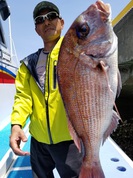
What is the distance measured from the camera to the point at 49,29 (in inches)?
65.4

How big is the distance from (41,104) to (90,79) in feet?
1.91

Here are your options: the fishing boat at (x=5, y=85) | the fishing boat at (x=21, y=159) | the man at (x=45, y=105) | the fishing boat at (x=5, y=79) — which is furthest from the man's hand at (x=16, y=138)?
the fishing boat at (x=5, y=79)

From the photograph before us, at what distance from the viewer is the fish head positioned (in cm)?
115

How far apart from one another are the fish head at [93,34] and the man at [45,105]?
1.65ft

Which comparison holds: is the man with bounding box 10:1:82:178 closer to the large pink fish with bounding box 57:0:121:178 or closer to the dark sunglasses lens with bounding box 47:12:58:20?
the dark sunglasses lens with bounding box 47:12:58:20

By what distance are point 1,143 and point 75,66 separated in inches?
96.2

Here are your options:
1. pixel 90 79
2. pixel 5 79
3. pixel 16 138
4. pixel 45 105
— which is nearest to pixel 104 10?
pixel 90 79

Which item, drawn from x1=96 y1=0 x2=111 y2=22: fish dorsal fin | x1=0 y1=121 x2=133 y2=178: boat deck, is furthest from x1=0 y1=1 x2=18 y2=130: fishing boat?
x1=96 y1=0 x2=111 y2=22: fish dorsal fin

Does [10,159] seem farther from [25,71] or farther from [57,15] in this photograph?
[57,15]

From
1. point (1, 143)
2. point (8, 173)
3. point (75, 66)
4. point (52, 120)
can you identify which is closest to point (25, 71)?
point (52, 120)

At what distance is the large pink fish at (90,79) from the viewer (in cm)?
116

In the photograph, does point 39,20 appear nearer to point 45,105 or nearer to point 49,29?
point 49,29

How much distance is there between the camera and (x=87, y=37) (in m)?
1.18

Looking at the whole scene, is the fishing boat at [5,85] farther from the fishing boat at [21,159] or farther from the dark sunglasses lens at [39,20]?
the dark sunglasses lens at [39,20]
